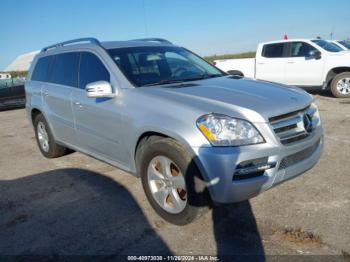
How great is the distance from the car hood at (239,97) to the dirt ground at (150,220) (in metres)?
1.03

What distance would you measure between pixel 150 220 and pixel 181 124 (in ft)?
3.58

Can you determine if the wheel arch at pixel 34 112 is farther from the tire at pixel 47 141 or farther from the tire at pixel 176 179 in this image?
the tire at pixel 176 179

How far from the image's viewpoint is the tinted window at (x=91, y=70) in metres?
4.13

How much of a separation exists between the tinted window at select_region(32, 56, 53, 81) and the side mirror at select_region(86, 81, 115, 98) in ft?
7.45

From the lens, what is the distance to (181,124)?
309cm

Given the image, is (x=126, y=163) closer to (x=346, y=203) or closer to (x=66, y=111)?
(x=66, y=111)

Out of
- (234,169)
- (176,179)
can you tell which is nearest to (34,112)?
(176,179)

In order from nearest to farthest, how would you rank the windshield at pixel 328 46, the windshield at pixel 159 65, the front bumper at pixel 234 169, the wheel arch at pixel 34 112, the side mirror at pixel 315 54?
1. the front bumper at pixel 234 169
2. the windshield at pixel 159 65
3. the wheel arch at pixel 34 112
4. the side mirror at pixel 315 54
5. the windshield at pixel 328 46

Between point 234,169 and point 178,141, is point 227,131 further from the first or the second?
point 178,141

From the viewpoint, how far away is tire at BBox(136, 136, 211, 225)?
10.0 ft

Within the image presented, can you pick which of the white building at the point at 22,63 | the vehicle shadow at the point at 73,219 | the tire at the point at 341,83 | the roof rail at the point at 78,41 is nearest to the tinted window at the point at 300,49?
the tire at the point at 341,83

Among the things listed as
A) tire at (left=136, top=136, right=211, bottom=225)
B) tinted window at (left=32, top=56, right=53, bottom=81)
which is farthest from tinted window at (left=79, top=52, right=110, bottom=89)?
tinted window at (left=32, top=56, right=53, bottom=81)

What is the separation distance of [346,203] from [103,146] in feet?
8.88

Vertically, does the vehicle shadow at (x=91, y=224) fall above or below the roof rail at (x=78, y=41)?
below
